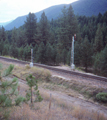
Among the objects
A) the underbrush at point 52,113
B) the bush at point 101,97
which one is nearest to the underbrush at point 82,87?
the bush at point 101,97

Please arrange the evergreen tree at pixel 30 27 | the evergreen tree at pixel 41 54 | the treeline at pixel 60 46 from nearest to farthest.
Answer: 1. the treeline at pixel 60 46
2. the evergreen tree at pixel 41 54
3. the evergreen tree at pixel 30 27

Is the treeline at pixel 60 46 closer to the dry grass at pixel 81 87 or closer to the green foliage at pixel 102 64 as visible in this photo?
the green foliage at pixel 102 64

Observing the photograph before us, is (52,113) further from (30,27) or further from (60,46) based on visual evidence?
(30,27)

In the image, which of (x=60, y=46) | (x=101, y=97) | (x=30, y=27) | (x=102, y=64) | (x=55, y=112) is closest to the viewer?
(x=55, y=112)

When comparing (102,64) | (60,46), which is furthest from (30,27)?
(102,64)

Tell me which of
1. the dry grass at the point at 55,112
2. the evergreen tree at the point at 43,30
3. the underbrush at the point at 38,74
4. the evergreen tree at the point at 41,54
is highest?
the evergreen tree at the point at 43,30

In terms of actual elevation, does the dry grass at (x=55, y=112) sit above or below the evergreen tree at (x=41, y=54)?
below

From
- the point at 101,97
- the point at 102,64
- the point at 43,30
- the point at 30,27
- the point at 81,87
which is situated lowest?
the point at 101,97

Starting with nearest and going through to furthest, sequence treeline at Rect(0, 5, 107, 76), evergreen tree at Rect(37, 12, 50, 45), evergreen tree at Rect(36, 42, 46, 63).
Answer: treeline at Rect(0, 5, 107, 76) → evergreen tree at Rect(36, 42, 46, 63) → evergreen tree at Rect(37, 12, 50, 45)

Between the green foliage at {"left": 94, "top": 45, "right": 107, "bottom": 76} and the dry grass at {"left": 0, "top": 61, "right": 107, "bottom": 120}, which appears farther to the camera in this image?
the green foliage at {"left": 94, "top": 45, "right": 107, "bottom": 76}

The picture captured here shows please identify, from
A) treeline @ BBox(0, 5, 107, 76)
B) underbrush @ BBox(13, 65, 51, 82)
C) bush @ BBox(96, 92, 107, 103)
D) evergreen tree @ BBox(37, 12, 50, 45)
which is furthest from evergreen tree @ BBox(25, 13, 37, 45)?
bush @ BBox(96, 92, 107, 103)

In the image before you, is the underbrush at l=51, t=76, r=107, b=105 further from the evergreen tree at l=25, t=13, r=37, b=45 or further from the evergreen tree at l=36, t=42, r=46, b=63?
the evergreen tree at l=25, t=13, r=37, b=45

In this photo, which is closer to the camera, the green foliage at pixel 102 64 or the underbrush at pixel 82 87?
the underbrush at pixel 82 87

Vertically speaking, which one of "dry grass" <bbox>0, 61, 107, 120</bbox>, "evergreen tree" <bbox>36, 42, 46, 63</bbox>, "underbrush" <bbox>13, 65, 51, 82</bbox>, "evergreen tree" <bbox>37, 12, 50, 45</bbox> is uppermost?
"evergreen tree" <bbox>37, 12, 50, 45</bbox>
